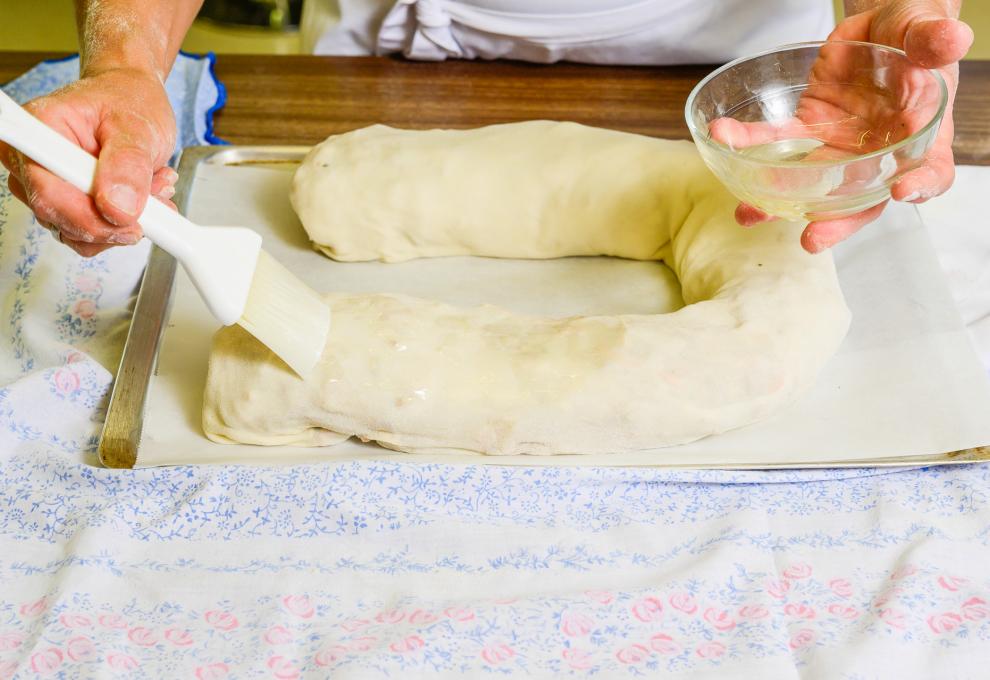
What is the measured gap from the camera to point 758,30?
156 centimetres

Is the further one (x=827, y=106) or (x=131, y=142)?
(x=827, y=106)

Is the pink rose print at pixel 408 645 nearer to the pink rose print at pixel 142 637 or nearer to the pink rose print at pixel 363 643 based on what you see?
the pink rose print at pixel 363 643

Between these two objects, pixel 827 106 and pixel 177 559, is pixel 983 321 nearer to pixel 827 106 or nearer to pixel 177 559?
pixel 827 106

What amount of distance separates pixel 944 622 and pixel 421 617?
445 millimetres

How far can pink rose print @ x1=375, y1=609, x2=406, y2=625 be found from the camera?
0.91 metres

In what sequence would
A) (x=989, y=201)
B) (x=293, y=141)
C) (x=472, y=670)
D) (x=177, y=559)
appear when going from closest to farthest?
(x=472, y=670) → (x=177, y=559) → (x=989, y=201) → (x=293, y=141)

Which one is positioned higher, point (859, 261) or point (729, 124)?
point (729, 124)

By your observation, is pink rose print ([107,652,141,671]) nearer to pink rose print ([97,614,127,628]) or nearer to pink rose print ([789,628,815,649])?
pink rose print ([97,614,127,628])

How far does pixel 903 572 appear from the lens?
3.06 feet

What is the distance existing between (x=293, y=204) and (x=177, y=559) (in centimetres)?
51

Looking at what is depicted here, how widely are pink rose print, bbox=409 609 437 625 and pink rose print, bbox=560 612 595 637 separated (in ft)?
0.36

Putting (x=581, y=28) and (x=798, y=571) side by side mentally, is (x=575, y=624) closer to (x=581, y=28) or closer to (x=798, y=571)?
(x=798, y=571)

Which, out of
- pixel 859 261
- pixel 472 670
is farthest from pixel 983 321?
pixel 472 670

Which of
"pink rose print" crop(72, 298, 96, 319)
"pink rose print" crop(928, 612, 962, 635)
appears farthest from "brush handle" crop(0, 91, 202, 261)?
"pink rose print" crop(928, 612, 962, 635)
